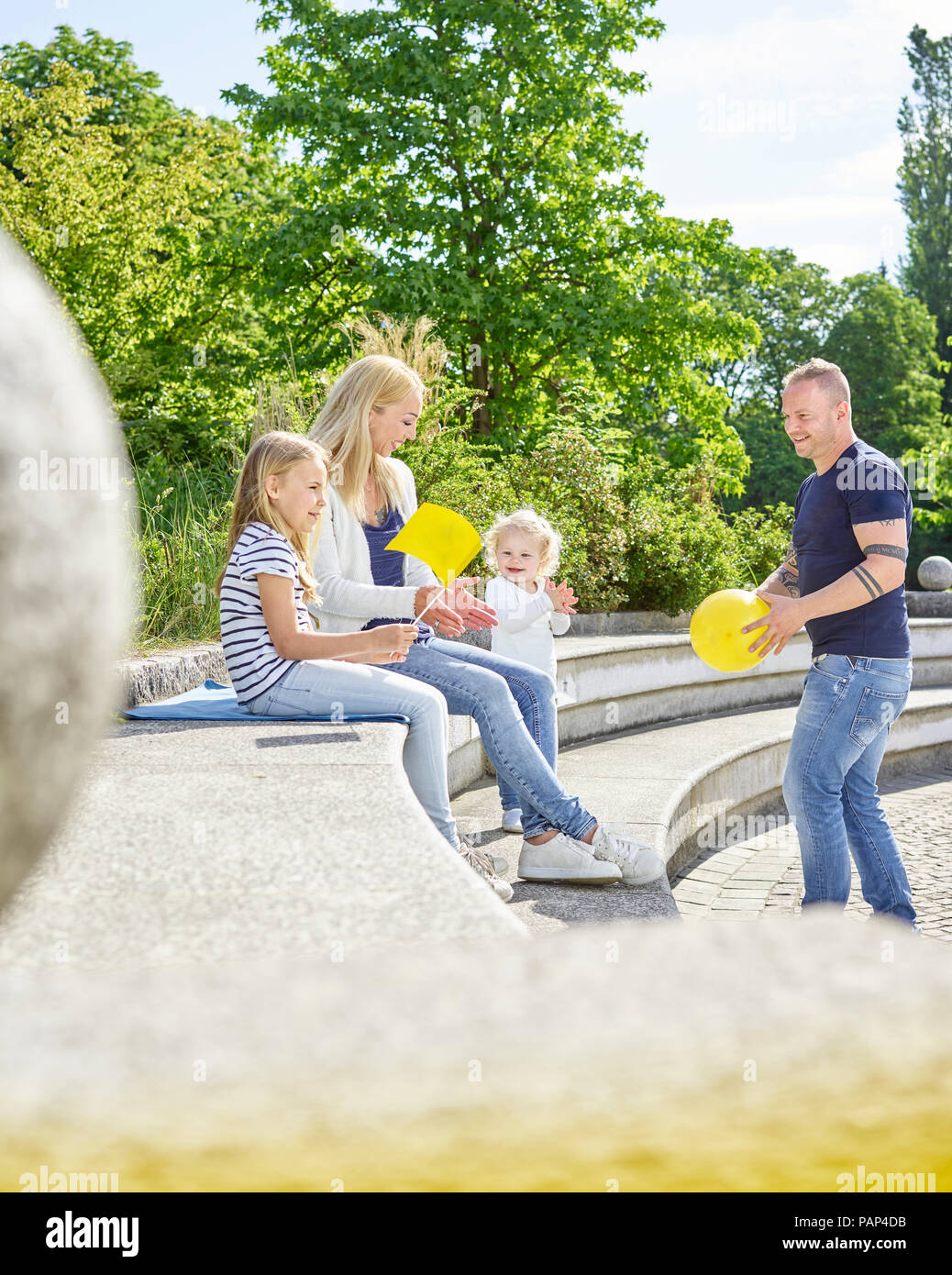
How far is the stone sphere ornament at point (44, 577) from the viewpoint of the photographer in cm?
168

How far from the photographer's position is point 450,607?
4.20 metres

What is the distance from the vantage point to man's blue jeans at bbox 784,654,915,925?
157 inches

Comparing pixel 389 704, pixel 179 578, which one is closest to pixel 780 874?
pixel 389 704

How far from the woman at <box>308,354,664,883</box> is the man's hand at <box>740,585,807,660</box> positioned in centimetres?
89

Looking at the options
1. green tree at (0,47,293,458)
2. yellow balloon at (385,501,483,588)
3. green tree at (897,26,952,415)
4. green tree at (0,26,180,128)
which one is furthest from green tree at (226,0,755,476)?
green tree at (897,26,952,415)

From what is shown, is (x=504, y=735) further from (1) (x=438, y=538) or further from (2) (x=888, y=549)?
(2) (x=888, y=549)

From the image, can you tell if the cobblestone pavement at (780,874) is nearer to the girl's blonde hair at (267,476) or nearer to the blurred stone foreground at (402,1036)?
the girl's blonde hair at (267,476)

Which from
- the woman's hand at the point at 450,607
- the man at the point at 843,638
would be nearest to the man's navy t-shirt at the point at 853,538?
the man at the point at 843,638

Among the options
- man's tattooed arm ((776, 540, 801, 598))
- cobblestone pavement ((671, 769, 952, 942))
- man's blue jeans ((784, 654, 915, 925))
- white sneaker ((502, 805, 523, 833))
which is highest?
man's tattooed arm ((776, 540, 801, 598))

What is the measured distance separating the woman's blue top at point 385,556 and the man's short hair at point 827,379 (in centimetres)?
170

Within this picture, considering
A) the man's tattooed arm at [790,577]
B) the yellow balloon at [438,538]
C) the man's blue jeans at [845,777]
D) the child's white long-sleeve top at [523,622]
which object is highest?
the yellow balloon at [438,538]

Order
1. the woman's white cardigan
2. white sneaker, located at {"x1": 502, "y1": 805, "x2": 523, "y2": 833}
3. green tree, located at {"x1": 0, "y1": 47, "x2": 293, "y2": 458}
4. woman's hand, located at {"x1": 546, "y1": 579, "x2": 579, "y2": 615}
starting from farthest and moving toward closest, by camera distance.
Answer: green tree, located at {"x1": 0, "y1": 47, "x2": 293, "y2": 458}, woman's hand, located at {"x1": 546, "y1": 579, "x2": 579, "y2": 615}, white sneaker, located at {"x1": 502, "y1": 805, "x2": 523, "y2": 833}, the woman's white cardigan

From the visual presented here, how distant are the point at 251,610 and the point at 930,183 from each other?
156 feet

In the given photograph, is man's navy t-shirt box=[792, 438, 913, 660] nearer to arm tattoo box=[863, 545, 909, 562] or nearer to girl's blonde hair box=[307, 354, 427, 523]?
arm tattoo box=[863, 545, 909, 562]
